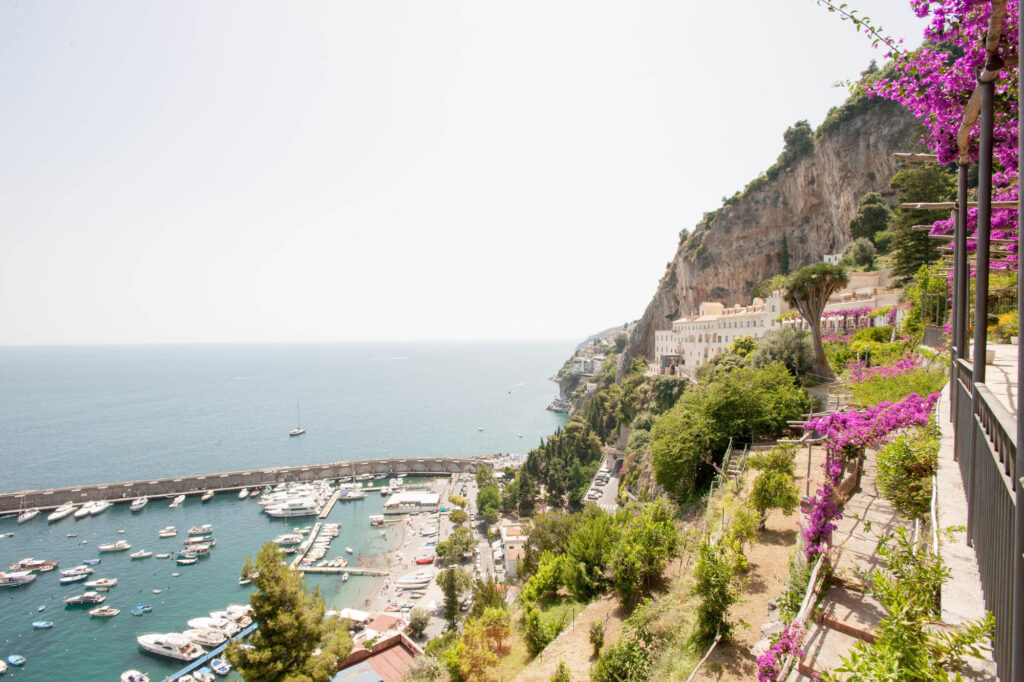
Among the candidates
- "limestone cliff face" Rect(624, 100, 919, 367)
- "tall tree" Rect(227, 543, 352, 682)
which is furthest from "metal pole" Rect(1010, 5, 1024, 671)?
"limestone cliff face" Rect(624, 100, 919, 367)

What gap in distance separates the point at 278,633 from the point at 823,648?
633 inches

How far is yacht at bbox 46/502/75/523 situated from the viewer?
1946 inches

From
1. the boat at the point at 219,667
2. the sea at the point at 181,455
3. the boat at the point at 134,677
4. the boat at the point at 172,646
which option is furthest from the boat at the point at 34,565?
the boat at the point at 219,667

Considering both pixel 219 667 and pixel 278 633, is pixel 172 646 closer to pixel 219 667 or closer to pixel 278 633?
pixel 219 667

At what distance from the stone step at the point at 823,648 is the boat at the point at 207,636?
3479 cm

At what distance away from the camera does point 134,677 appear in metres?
26.0

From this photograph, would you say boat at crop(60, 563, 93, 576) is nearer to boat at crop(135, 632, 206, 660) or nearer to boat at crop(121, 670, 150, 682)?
boat at crop(135, 632, 206, 660)

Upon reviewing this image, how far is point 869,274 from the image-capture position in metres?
34.8

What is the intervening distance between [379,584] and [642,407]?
2843 centimetres

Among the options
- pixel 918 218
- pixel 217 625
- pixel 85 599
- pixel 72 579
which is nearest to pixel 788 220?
pixel 918 218

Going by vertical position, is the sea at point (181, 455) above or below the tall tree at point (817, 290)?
below

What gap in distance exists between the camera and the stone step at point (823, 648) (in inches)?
242

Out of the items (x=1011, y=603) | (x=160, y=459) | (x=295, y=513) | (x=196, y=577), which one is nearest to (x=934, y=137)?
(x=1011, y=603)

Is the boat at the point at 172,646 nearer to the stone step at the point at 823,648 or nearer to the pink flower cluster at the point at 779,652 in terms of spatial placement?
the pink flower cluster at the point at 779,652
